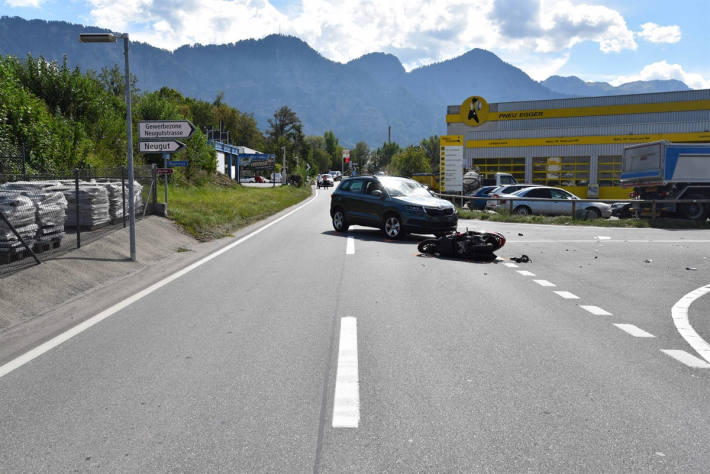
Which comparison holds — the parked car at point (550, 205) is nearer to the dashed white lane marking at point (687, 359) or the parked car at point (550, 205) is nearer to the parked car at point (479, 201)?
the parked car at point (479, 201)

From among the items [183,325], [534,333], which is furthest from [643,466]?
[183,325]

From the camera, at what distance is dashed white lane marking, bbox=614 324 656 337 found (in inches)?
234

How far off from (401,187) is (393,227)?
1.70m

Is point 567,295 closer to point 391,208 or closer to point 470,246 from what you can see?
point 470,246

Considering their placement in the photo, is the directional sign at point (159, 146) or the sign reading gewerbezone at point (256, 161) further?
the sign reading gewerbezone at point (256, 161)

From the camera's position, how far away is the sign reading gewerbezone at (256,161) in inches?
3764

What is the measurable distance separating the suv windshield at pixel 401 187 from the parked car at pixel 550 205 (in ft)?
31.2

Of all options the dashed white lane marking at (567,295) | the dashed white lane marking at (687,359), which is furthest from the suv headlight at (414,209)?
the dashed white lane marking at (687,359)

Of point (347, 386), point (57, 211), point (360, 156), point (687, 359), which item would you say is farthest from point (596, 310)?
point (360, 156)

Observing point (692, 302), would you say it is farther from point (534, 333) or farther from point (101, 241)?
point (101, 241)

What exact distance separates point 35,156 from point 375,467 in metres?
19.5

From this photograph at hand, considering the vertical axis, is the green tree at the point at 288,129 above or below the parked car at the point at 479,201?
above

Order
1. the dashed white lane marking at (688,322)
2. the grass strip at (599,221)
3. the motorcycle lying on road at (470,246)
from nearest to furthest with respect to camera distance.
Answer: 1. the dashed white lane marking at (688,322)
2. the motorcycle lying on road at (470,246)
3. the grass strip at (599,221)

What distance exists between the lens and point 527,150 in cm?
5078
